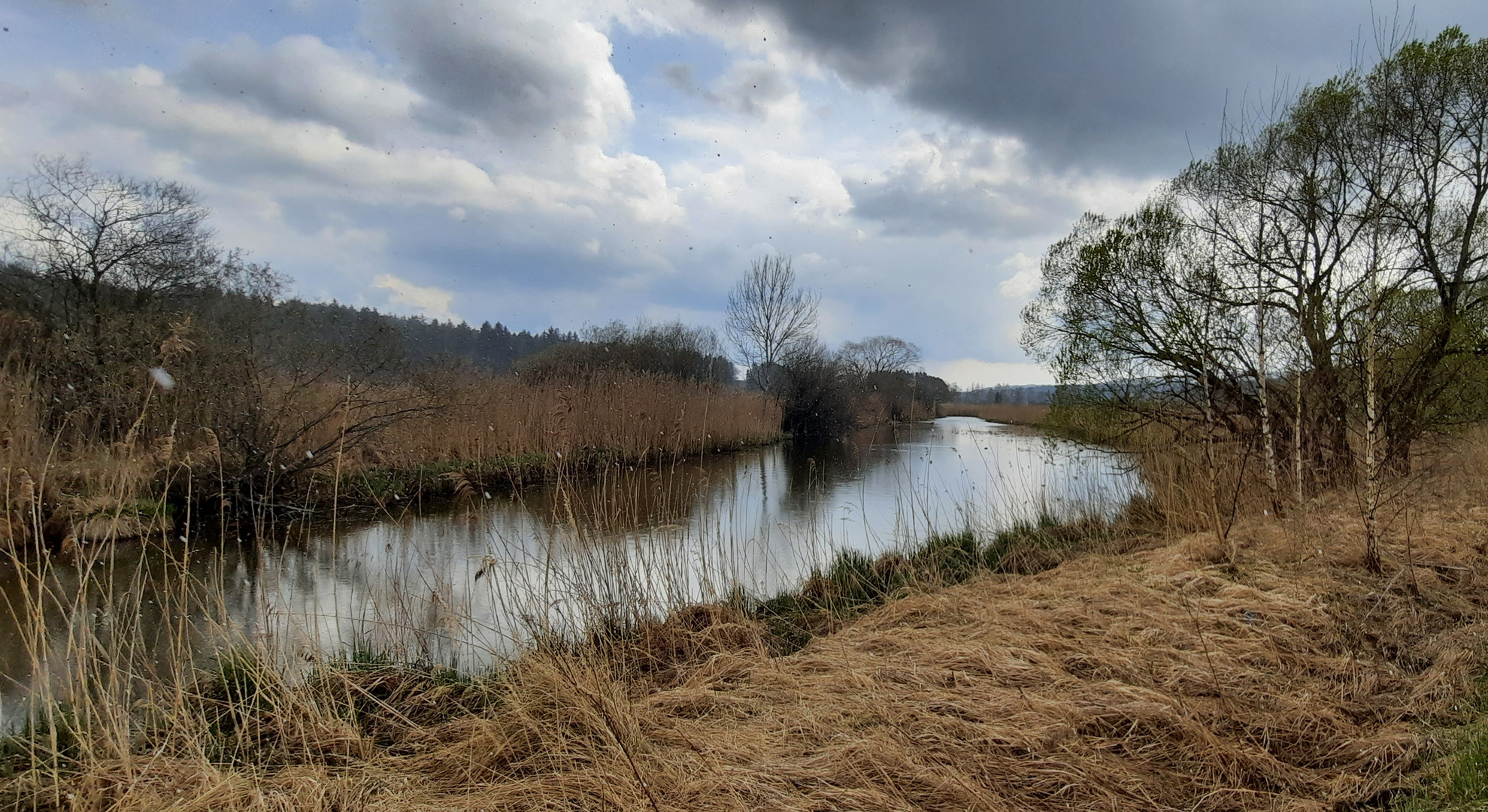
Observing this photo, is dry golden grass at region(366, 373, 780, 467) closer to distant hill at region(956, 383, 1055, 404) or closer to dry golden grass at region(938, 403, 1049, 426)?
dry golden grass at region(938, 403, 1049, 426)

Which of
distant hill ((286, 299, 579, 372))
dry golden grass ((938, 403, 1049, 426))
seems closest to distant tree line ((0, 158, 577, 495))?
distant hill ((286, 299, 579, 372))

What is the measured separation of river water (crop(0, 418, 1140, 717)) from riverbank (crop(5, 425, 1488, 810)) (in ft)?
1.21

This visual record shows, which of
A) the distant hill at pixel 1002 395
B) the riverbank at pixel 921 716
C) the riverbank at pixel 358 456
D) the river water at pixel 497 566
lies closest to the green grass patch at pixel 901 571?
the river water at pixel 497 566

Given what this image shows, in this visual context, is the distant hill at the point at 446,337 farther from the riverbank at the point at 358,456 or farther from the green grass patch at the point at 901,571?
the green grass patch at the point at 901,571

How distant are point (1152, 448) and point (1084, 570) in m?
3.93

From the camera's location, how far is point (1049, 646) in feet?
10.4

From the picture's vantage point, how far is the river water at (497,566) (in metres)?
3.50

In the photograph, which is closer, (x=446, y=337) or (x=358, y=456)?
(x=358, y=456)

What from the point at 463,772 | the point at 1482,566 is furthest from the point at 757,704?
the point at 1482,566

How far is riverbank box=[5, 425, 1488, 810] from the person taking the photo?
200 centimetres

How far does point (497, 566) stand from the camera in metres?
5.27

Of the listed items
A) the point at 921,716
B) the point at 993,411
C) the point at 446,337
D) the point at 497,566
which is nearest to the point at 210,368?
the point at 497,566

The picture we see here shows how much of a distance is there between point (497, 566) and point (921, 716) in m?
3.90

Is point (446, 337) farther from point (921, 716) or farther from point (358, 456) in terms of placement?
point (921, 716)
